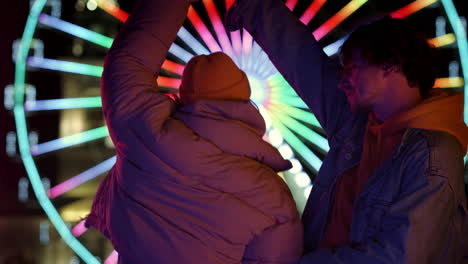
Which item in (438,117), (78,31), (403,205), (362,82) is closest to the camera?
(403,205)

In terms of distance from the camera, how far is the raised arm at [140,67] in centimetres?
139

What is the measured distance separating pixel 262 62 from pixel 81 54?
2046 millimetres

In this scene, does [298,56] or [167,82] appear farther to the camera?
[167,82]

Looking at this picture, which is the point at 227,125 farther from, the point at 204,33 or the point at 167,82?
the point at 204,33

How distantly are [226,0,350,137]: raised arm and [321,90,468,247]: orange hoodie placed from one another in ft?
0.51

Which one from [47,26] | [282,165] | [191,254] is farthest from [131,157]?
[47,26]

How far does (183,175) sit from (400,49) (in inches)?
24.7

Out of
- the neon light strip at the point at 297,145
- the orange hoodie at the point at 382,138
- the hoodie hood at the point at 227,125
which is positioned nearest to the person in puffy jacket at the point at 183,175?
the hoodie hood at the point at 227,125

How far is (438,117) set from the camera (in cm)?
140

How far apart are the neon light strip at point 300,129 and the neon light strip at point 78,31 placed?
0.97m

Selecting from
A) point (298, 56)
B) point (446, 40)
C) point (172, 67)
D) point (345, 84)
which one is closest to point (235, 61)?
point (172, 67)

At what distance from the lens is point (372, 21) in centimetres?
154

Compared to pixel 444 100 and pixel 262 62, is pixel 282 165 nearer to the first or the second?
pixel 444 100

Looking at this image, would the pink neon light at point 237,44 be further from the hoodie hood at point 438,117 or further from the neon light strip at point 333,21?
the hoodie hood at point 438,117
